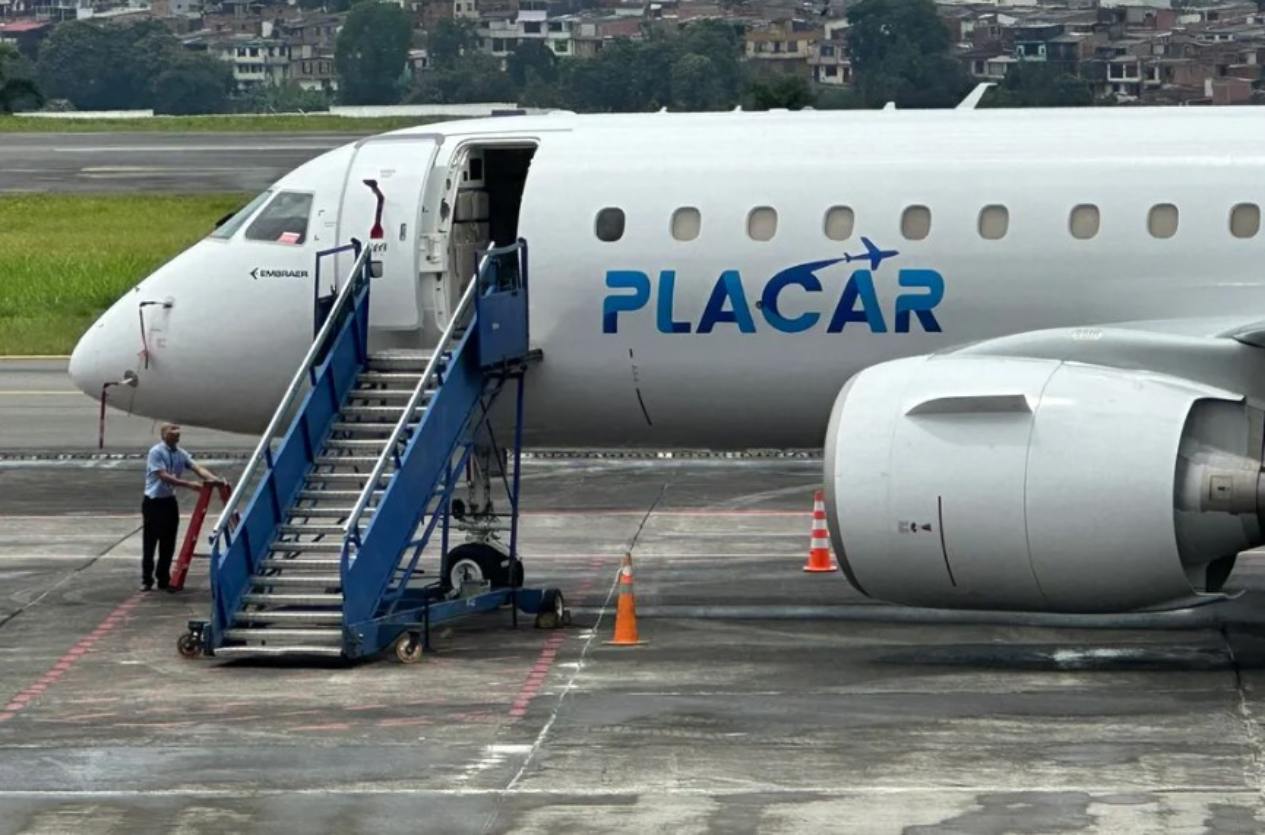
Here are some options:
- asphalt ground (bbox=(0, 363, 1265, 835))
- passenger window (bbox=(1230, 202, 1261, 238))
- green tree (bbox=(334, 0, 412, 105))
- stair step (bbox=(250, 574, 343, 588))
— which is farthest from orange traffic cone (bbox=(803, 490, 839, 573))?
green tree (bbox=(334, 0, 412, 105))

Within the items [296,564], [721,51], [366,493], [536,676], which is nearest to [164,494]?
[296,564]

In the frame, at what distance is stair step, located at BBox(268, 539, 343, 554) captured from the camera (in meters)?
22.8

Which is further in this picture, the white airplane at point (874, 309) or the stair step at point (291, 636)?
the stair step at point (291, 636)

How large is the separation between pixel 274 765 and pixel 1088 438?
660 cm

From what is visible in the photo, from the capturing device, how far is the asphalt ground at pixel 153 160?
73812 mm

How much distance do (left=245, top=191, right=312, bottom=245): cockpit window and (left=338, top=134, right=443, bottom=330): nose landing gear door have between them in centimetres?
46

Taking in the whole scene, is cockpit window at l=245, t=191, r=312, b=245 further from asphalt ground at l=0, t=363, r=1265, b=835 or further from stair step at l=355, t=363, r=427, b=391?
asphalt ground at l=0, t=363, r=1265, b=835

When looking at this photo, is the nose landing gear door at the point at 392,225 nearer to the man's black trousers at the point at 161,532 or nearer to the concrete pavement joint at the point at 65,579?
the man's black trousers at the point at 161,532

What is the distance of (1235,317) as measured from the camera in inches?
898

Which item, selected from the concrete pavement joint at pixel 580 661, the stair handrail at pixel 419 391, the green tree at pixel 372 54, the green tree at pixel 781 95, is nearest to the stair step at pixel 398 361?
the stair handrail at pixel 419 391

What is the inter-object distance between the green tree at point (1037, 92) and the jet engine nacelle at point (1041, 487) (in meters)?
17.5

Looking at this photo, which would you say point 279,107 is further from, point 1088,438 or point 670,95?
point 1088,438

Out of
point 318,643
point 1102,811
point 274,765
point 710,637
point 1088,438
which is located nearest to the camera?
point 1102,811

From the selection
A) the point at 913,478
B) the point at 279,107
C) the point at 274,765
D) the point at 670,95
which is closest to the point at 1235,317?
the point at 913,478
